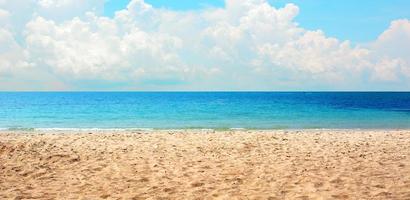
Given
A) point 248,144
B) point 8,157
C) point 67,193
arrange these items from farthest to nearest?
point 248,144
point 8,157
point 67,193

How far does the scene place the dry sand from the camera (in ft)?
29.6

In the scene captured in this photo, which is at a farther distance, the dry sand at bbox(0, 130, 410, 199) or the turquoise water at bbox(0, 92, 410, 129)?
the turquoise water at bbox(0, 92, 410, 129)

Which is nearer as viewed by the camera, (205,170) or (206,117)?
(205,170)

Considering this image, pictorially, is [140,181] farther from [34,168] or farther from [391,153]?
[391,153]

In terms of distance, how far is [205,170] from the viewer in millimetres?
11188

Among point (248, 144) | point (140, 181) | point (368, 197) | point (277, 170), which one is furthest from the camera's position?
point (248, 144)

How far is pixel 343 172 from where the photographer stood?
1066 cm

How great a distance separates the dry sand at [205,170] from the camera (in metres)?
9.02

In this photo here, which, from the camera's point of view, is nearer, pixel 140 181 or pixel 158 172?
pixel 140 181

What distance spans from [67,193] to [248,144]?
815cm

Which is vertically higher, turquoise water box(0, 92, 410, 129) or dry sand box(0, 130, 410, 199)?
dry sand box(0, 130, 410, 199)

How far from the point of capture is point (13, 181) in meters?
10.2

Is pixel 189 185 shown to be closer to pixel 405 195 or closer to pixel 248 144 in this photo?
pixel 405 195

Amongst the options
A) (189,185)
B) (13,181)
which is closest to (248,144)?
(189,185)
